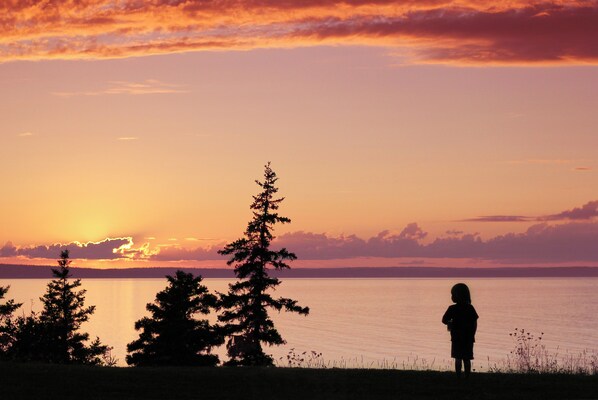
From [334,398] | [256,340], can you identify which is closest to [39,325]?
[256,340]

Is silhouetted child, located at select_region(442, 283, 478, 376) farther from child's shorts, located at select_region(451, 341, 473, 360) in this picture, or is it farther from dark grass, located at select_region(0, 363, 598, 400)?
dark grass, located at select_region(0, 363, 598, 400)

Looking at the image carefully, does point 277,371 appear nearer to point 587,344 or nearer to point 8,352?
point 8,352

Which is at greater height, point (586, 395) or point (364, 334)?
point (364, 334)

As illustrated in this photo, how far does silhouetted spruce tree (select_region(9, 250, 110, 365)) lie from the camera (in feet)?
193

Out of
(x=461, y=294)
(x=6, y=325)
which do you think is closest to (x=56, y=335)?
(x=6, y=325)

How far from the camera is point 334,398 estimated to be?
20359mm

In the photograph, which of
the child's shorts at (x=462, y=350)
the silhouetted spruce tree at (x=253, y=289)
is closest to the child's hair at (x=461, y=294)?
the child's shorts at (x=462, y=350)

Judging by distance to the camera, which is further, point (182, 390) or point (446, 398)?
point (182, 390)

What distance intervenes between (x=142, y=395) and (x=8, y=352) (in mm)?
40660

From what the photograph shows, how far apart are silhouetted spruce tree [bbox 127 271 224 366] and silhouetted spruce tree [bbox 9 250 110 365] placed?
19.8 feet

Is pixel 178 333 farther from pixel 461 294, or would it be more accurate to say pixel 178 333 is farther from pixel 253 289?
pixel 461 294

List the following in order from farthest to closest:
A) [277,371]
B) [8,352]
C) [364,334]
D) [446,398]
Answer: [364,334], [8,352], [277,371], [446,398]

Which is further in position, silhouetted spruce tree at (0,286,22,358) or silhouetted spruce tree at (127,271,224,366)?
silhouetted spruce tree at (0,286,22,358)

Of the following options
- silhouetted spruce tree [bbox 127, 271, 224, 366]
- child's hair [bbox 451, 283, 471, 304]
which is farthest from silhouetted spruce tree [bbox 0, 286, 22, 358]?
child's hair [bbox 451, 283, 471, 304]
